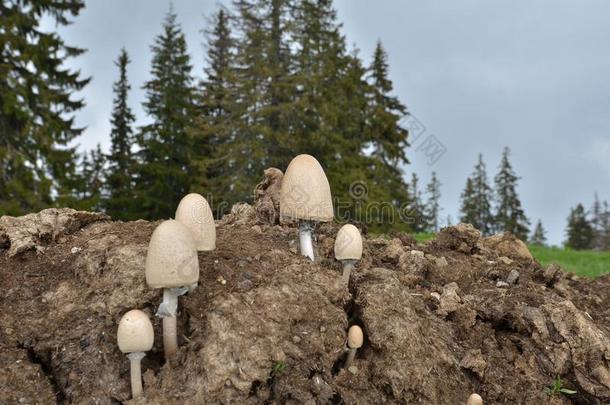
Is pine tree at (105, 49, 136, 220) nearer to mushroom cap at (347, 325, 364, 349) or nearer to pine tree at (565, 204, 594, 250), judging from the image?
mushroom cap at (347, 325, 364, 349)

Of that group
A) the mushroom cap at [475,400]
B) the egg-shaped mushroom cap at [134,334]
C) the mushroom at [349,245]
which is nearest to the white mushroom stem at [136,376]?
the egg-shaped mushroom cap at [134,334]

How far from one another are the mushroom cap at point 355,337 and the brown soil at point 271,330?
6cm

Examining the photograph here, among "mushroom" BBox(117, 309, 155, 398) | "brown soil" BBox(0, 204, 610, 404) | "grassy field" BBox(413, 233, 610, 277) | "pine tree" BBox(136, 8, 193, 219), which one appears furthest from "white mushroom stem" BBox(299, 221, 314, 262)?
"pine tree" BBox(136, 8, 193, 219)

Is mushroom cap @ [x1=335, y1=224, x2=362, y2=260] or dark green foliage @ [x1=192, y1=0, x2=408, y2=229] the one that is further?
dark green foliage @ [x1=192, y1=0, x2=408, y2=229]

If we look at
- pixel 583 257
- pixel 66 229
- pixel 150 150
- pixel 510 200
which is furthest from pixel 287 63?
pixel 510 200

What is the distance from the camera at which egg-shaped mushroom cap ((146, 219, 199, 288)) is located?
3.53m

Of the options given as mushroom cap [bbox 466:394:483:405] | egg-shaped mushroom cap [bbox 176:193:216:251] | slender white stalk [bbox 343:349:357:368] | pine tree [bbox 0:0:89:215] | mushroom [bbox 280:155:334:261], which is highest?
pine tree [bbox 0:0:89:215]

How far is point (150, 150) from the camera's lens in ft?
90.7

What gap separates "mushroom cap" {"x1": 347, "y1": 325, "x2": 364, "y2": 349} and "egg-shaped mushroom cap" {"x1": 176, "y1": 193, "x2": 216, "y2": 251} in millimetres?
1465

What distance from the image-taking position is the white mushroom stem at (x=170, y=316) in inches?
148

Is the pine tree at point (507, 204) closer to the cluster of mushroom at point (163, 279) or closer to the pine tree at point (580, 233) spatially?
the pine tree at point (580, 233)

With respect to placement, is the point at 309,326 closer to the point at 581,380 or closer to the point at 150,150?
the point at 581,380

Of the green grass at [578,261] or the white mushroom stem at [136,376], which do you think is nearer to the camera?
the white mushroom stem at [136,376]

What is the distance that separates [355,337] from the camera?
4.15 m
